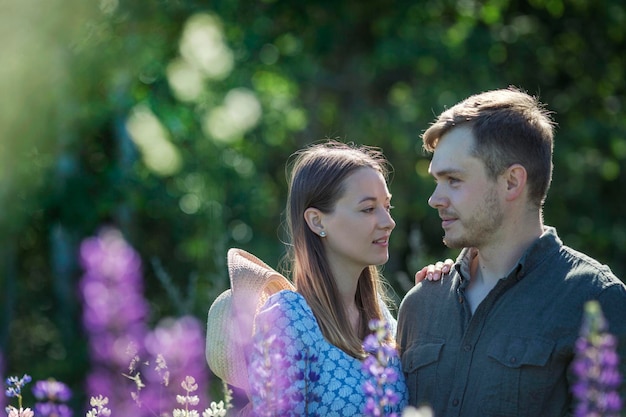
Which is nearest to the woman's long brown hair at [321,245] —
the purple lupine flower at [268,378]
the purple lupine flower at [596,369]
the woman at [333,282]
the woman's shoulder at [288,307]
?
the woman at [333,282]

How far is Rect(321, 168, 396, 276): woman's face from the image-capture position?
4.23 metres

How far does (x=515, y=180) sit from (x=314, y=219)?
0.89 metres

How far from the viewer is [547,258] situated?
12.7ft

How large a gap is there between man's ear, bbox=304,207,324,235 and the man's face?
0.55 metres

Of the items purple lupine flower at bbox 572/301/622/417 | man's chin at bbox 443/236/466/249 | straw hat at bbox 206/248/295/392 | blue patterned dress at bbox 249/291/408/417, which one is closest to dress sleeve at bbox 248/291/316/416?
blue patterned dress at bbox 249/291/408/417


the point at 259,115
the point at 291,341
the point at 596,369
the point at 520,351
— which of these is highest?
the point at 259,115

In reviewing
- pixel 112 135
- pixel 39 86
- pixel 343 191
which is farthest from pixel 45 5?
pixel 343 191

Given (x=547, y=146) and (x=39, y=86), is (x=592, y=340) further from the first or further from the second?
(x=39, y=86)

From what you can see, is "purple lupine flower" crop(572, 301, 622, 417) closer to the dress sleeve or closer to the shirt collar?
the dress sleeve

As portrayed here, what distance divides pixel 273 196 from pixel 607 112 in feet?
17.1

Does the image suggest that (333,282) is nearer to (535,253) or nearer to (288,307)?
(288,307)

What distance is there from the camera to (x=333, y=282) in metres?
4.29

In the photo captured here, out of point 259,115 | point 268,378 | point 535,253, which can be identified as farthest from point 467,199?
point 259,115

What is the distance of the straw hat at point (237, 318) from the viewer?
4066 millimetres
